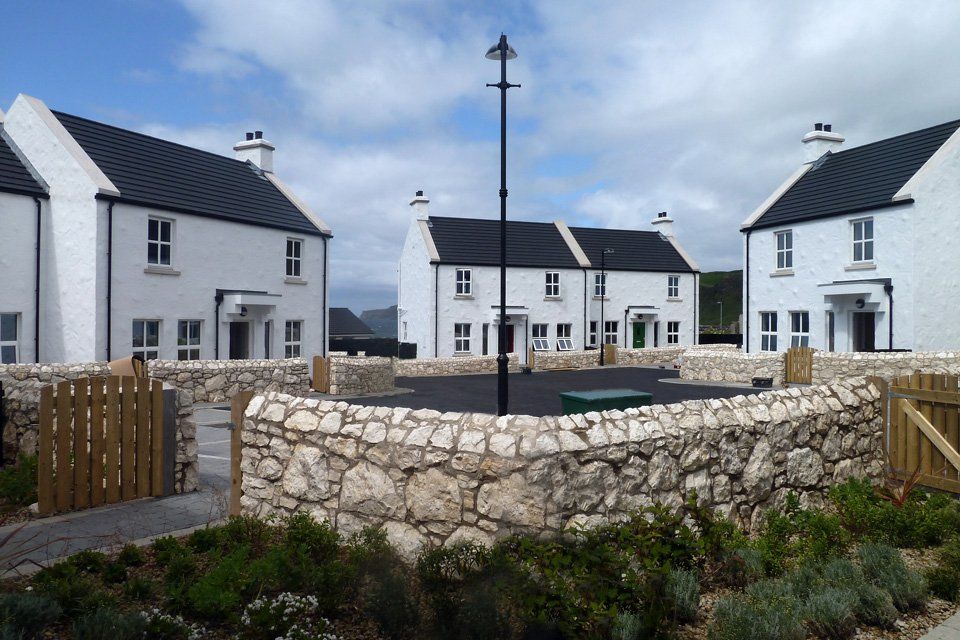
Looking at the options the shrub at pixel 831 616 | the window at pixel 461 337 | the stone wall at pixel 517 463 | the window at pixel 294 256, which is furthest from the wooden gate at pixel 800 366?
the window at pixel 294 256

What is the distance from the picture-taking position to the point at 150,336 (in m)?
19.1

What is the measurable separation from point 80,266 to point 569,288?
26334 millimetres

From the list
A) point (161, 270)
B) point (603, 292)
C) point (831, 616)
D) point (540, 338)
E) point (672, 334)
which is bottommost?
point (831, 616)

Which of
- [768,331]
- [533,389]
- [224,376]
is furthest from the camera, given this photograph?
[768,331]

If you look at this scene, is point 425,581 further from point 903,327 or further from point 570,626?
point 903,327

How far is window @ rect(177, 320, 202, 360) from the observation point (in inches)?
791

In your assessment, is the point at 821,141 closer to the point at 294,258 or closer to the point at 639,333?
the point at 639,333

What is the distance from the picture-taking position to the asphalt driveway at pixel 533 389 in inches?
705

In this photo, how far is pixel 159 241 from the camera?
19266 mm

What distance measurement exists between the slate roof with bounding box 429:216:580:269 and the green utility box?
2481cm

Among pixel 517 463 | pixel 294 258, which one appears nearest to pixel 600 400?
pixel 517 463

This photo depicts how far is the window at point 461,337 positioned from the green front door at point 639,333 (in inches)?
457

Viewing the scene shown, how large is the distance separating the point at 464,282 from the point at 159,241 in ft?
60.1

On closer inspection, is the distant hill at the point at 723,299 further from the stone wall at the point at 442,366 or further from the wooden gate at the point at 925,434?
the wooden gate at the point at 925,434
